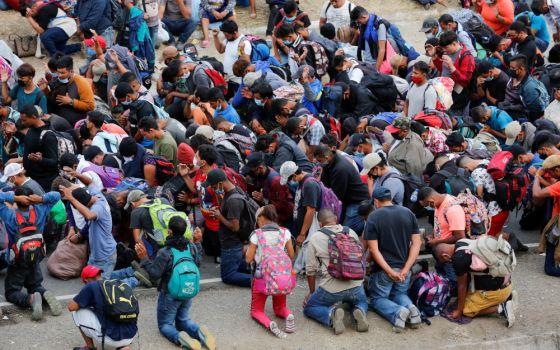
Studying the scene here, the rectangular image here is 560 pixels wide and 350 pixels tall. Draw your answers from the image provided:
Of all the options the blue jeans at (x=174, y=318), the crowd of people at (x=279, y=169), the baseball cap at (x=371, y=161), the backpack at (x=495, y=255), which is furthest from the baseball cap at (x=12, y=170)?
the backpack at (x=495, y=255)

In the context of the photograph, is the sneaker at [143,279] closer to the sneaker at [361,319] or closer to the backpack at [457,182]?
the sneaker at [361,319]

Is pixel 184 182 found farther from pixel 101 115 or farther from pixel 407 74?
pixel 407 74

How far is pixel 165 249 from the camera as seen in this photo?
12.6 m

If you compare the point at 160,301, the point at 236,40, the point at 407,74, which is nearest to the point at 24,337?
the point at 160,301

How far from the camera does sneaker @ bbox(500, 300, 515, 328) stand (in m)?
13.6

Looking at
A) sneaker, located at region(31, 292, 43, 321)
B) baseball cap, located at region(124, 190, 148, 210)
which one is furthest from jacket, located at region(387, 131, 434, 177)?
sneaker, located at region(31, 292, 43, 321)

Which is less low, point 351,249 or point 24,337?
point 351,249

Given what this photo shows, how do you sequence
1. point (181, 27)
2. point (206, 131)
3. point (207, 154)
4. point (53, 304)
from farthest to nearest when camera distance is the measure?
point (181, 27) → point (206, 131) → point (207, 154) → point (53, 304)

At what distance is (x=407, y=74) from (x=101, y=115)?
214 inches

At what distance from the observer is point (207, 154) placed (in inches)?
562

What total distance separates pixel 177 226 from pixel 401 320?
9.04 feet

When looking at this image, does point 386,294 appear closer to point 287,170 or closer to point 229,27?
point 287,170

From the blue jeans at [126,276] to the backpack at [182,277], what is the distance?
1.41m

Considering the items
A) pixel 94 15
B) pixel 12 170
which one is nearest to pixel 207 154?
pixel 12 170
